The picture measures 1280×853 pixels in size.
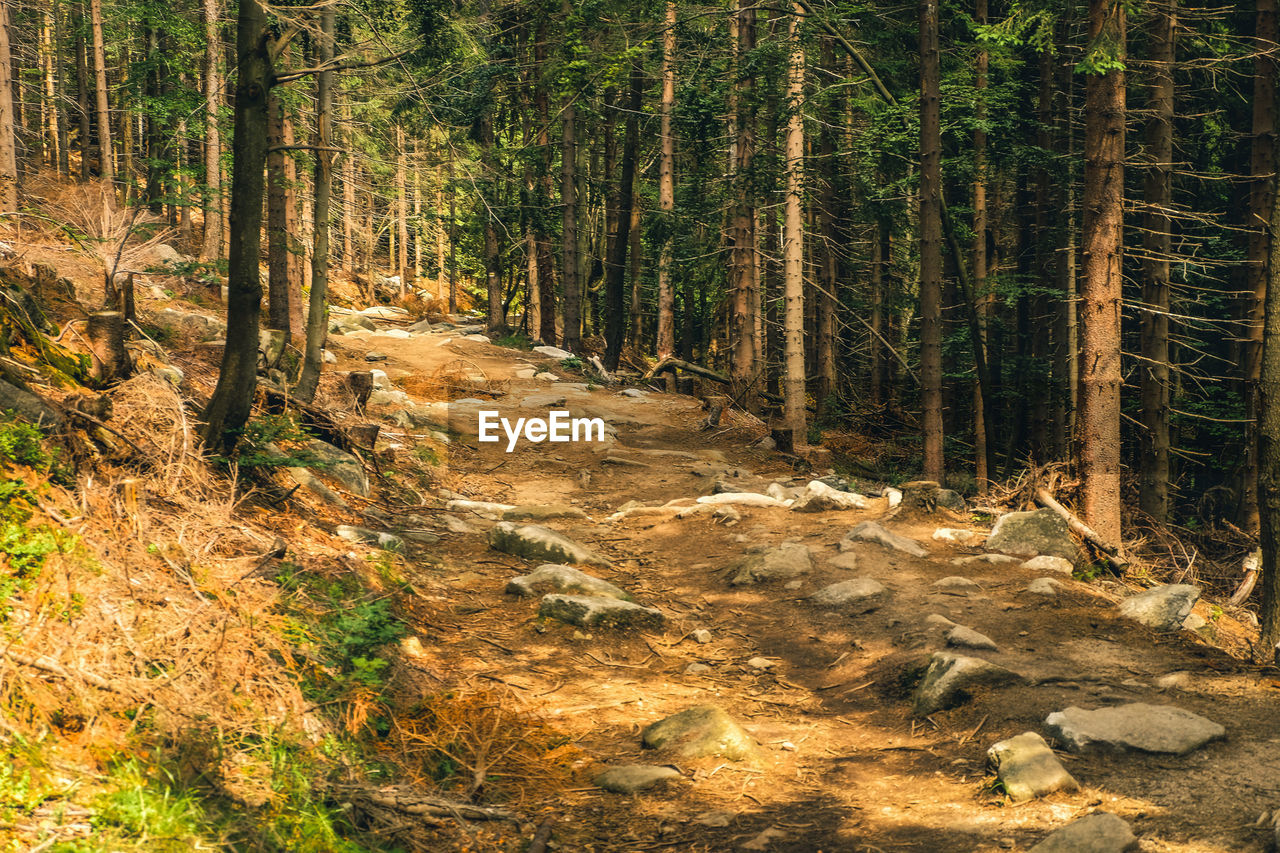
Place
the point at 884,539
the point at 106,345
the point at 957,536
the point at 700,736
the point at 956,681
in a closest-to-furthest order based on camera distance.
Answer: the point at 700,736 < the point at 956,681 < the point at 106,345 < the point at 884,539 < the point at 957,536

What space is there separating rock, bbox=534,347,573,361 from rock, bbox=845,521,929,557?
1459 centimetres

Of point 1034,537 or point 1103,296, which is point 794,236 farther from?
point 1034,537

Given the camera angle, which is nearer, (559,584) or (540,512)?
(559,584)

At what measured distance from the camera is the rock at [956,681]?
17.6 feet

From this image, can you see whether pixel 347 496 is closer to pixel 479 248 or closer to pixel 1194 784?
pixel 1194 784

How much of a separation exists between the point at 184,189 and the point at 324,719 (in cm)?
1156

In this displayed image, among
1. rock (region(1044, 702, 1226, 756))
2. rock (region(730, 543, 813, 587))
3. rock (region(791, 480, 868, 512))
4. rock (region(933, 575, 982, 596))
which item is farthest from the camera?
rock (region(791, 480, 868, 512))

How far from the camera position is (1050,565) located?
8.21 m

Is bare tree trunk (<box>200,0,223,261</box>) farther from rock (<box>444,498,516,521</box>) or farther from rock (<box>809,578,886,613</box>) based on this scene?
rock (<box>809,578,886,613</box>)

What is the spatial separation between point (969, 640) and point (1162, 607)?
5.79 feet

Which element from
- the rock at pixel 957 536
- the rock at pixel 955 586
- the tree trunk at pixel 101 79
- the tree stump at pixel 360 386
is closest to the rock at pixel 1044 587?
the rock at pixel 955 586

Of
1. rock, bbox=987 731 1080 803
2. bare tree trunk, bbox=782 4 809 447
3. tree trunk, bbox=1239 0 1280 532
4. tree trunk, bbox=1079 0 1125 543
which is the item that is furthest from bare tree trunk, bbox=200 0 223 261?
tree trunk, bbox=1239 0 1280 532

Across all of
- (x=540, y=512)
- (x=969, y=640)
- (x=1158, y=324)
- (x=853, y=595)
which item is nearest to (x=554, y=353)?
(x=540, y=512)

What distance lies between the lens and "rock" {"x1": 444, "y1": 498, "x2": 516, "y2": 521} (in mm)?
10188
